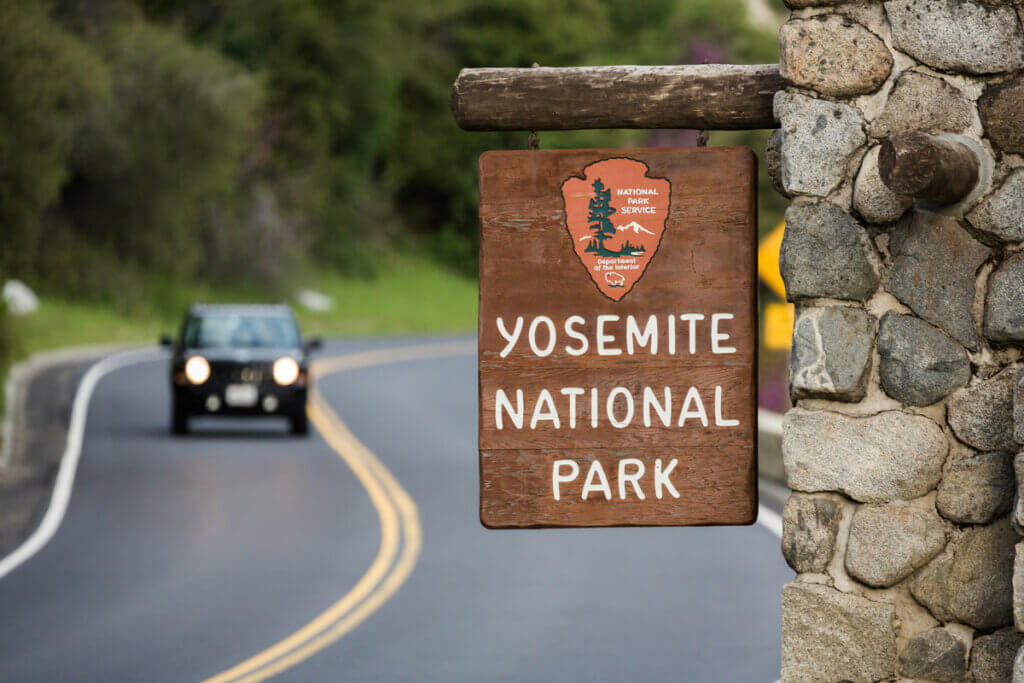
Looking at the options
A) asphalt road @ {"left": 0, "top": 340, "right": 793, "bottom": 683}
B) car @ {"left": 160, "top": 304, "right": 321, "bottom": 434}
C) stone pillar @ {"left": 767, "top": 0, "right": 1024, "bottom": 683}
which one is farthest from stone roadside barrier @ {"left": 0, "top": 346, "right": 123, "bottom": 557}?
stone pillar @ {"left": 767, "top": 0, "right": 1024, "bottom": 683}

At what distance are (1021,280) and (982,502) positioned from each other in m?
0.78

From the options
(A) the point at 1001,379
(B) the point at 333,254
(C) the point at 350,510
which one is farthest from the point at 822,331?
(B) the point at 333,254

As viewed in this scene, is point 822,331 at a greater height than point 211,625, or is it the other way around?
point 822,331

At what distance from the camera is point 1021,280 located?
654 cm

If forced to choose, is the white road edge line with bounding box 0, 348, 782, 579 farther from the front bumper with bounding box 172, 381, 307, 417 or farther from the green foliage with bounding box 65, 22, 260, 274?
the green foliage with bounding box 65, 22, 260, 274

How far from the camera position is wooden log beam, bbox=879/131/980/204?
20.8 ft

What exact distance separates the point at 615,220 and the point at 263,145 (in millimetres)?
65008

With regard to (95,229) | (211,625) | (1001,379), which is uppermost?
(95,229)

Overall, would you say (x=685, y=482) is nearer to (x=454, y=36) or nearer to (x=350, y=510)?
(x=350, y=510)

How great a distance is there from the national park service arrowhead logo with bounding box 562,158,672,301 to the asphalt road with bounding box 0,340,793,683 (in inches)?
167

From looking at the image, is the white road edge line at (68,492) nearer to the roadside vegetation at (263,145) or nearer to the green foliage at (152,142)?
the roadside vegetation at (263,145)

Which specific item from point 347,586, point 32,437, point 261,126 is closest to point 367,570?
point 347,586

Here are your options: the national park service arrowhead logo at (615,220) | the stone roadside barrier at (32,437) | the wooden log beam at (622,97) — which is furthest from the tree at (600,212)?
the stone roadside barrier at (32,437)

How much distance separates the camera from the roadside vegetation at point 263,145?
146 feet
